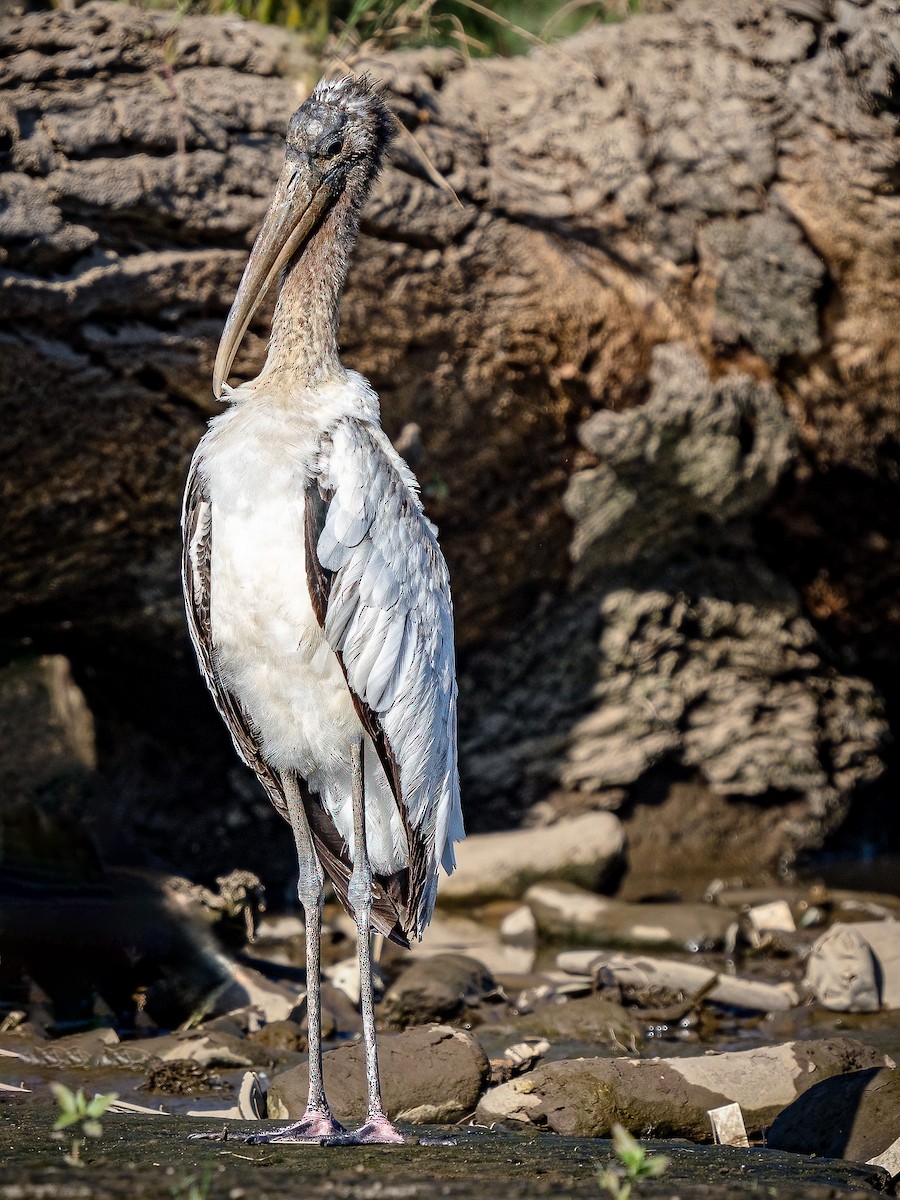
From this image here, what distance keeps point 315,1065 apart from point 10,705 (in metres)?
3.27

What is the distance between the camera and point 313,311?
4.24 meters

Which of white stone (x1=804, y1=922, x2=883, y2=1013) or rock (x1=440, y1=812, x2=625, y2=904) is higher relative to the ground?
white stone (x1=804, y1=922, x2=883, y2=1013)

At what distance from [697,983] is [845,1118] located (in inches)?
75.4

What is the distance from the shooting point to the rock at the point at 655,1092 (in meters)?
3.98

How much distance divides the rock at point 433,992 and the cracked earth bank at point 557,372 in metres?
1.90

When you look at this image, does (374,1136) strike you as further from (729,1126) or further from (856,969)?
(856,969)

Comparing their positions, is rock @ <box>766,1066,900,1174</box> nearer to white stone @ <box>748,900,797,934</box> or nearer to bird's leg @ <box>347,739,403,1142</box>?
bird's leg @ <box>347,739,403,1142</box>

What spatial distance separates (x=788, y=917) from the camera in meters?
6.66

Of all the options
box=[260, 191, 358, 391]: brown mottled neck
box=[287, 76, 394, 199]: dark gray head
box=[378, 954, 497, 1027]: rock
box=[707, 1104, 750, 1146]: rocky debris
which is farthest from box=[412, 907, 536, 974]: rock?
box=[287, 76, 394, 199]: dark gray head

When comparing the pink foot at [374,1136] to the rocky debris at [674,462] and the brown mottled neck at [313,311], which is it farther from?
the rocky debris at [674,462]

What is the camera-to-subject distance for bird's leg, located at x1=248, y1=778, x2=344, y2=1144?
339 centimetres

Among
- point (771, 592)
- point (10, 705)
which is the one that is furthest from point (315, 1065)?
point (771, 592)

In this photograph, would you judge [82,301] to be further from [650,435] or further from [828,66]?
[828,66]

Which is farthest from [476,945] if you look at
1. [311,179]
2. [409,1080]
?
[311,179]
